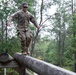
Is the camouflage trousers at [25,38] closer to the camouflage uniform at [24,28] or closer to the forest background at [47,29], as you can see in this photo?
the camouflage uniform at [24,28]

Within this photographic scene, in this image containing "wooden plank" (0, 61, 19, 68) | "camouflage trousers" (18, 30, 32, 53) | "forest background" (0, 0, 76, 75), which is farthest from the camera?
"forest background" (0, 0, 76, 75)

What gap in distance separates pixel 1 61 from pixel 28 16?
1.72 meters

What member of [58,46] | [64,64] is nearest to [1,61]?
[64,64]

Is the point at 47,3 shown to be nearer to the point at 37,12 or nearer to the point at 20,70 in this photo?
the point at 37,12

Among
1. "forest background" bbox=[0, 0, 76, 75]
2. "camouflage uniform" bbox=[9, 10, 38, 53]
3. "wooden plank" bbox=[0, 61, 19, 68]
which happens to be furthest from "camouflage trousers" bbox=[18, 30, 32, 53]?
"forest background" bbox=[0, 0, 76, 75]

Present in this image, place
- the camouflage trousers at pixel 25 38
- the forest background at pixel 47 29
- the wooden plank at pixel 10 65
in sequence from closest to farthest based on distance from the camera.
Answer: the camouflage trousers at pixel 25 38, the wooden plank at pixel 10 65, the forest background at pixel 47 29

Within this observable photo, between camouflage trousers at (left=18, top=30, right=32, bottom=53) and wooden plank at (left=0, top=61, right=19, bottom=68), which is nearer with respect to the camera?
camouflage trousers at (left=18, top=30, right=32, bottom=53)

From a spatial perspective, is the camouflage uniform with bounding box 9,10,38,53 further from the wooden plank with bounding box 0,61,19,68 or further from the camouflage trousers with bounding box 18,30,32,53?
the wooden plank with bounding box 0,61,19,68

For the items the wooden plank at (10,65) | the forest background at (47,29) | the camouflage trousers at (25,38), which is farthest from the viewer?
the forest background at (47,29)

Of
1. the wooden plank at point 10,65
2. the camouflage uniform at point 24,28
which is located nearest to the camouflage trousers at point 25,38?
the camouflage uniform at point 24,28

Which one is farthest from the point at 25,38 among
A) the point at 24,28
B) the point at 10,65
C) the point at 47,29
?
the point at 47,29

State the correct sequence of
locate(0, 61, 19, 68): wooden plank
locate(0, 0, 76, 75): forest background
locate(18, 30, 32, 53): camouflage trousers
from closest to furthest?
locate(18, 30, 32, 53): camouflage trousers, locate(0, 61, 19, 68): wooden plank, locate(0, 0, 76, 75): forest background

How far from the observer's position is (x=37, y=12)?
3222 centimetres

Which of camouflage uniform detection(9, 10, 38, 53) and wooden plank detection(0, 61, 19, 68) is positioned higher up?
camouflage uniform detection(9, 10, 38, 53)
